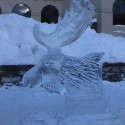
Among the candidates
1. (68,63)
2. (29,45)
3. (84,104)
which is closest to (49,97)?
(84,104)

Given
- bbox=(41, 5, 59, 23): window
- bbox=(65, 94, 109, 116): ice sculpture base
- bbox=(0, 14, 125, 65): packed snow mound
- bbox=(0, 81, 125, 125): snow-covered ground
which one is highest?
bbox=(41, 5, 59, 23): window

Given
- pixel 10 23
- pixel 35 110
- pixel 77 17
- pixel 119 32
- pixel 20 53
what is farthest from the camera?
pixel 119 32

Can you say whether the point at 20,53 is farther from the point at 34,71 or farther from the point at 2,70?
the point at 34,71

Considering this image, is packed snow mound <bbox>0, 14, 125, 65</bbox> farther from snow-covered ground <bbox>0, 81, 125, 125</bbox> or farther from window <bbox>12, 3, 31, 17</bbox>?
window <bbox>12, 3, 31, 17</bbox>

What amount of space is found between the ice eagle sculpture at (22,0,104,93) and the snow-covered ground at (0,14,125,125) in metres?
0.20

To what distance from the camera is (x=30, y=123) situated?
6008mm

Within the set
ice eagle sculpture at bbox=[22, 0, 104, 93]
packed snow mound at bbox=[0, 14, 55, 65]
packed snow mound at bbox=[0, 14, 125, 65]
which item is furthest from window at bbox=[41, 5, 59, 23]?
ice eagle sculpture at bbox=[22, 0, 104, 93]

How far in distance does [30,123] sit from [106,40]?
741cm

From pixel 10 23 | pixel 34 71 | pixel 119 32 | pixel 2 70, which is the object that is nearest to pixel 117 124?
pixel 34 71

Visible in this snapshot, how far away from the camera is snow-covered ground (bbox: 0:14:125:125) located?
19.5 feet

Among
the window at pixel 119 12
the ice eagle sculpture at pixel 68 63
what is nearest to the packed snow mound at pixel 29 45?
the ice eagle sculpture at pixel 68 63

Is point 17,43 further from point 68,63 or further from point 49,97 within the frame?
point 68,63

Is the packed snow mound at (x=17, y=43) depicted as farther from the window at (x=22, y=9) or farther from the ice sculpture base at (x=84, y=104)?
the window at (x=22, y=9)

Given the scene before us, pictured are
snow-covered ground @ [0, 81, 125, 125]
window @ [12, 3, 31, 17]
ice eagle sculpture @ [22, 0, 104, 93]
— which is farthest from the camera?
window @ [12, 3, 31, 17]
